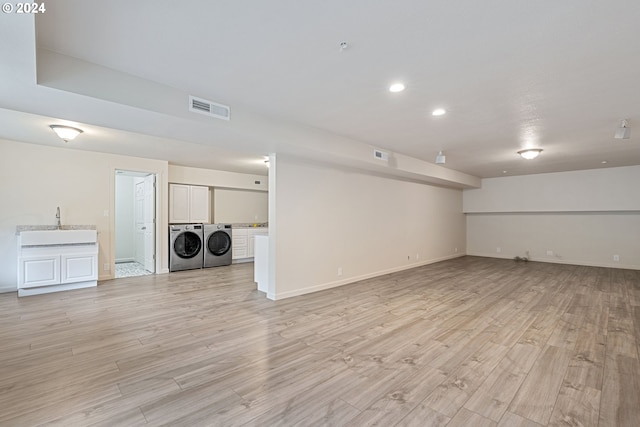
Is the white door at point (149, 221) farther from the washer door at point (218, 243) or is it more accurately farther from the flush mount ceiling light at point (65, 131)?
the flush mount ceiling light at point (65, 131)

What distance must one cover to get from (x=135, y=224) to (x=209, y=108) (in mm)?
5999

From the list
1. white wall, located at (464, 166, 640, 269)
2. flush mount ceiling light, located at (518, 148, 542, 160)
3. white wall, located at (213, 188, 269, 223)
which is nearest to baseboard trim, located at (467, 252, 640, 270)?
white wall, located at (464, 166, 640, 269)

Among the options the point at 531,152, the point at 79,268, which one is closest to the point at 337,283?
the point at 531,152

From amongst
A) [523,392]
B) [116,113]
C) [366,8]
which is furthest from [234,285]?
[366,8]

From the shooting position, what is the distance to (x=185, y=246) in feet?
22.0

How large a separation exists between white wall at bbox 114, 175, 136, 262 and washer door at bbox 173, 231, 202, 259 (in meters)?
2.42

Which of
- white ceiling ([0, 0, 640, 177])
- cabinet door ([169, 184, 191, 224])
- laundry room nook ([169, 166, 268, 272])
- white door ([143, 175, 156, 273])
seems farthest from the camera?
cabinet door ([169, 184, 191, 224])

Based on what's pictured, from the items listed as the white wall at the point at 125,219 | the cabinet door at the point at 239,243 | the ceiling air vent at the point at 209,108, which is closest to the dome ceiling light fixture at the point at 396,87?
the ceiling air vent at the point at 209,108

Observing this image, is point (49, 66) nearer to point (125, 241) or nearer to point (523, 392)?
point (523, 392)

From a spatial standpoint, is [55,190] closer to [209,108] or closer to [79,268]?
[79,268]

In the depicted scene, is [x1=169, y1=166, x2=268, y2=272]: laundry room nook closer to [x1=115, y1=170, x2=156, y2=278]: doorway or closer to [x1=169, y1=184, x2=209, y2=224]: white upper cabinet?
[x1=169, y1=184, x2=209, y2=224]: white upper cabinet

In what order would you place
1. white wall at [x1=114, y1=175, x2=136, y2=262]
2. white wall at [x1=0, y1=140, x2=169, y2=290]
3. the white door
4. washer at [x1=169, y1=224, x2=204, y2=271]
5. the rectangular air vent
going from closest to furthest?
white wall at [x1=0, y1=140, x2=169, y2=290] → the rectangular air vent → the white door → washer at [x1=169, y1=224, x2=204, y2=271] → white wall at [x1=114, y1=175, x2=136, y2=262]

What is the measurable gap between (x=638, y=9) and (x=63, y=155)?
288 inches

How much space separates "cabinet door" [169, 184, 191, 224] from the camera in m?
6.81
